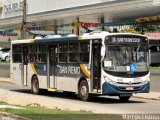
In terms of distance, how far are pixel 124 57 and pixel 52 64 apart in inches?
189

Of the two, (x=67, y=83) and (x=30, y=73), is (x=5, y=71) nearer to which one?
(x=30, y=73)

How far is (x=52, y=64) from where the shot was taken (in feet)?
77.0

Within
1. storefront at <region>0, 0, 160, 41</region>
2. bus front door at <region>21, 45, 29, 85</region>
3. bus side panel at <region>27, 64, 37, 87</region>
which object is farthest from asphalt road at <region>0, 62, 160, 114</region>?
storefront at <region>0, 0, 160, 41</region>

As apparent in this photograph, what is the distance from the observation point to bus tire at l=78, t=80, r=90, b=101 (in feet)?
67.3

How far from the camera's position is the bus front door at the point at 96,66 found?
65.3ft

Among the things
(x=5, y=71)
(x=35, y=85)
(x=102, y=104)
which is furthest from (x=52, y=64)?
(x=5, y=71)

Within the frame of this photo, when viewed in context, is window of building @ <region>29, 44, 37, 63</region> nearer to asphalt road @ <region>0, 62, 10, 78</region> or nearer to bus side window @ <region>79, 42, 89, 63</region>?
bus side window @ <region>79, 42, 89, 63</region>

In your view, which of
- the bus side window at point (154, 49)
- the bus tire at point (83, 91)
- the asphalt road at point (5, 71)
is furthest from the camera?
the bus side window at point (154, 49)

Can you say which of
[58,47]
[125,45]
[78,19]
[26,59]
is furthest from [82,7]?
[125,45]

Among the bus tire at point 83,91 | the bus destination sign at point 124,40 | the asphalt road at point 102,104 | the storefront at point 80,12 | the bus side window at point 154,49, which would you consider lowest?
the asphalt road at point 102,104

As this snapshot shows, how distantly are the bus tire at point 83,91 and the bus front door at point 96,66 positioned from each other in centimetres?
51

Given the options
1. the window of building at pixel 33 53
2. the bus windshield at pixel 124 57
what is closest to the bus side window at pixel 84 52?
the bus windshield at pixel 124 57

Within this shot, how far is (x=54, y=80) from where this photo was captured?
76.7 ft

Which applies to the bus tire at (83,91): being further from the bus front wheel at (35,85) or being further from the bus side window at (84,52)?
the bus front wheel at (35,85)
